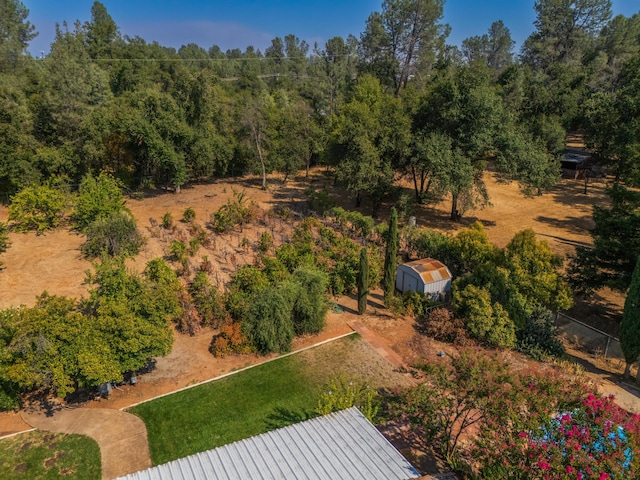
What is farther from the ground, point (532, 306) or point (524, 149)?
point (524, 149)

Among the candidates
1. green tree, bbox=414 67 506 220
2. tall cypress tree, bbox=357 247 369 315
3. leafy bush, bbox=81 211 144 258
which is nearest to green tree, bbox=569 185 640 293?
green tree, bbox=414 67 506 220

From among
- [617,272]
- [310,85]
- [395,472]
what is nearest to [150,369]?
[395,472]

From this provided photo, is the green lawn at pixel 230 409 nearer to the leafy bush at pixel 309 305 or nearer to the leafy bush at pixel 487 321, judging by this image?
the leafy bush at pixel 309 305

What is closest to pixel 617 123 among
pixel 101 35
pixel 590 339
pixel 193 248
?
pixel 590 339

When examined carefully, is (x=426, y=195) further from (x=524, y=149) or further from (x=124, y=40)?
(x=124, y=40)

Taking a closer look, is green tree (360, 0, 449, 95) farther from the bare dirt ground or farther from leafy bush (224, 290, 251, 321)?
leafy bush (224, 290, 251, 321)

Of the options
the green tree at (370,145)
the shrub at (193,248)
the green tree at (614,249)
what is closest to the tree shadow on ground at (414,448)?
the green tree at (614,249)
